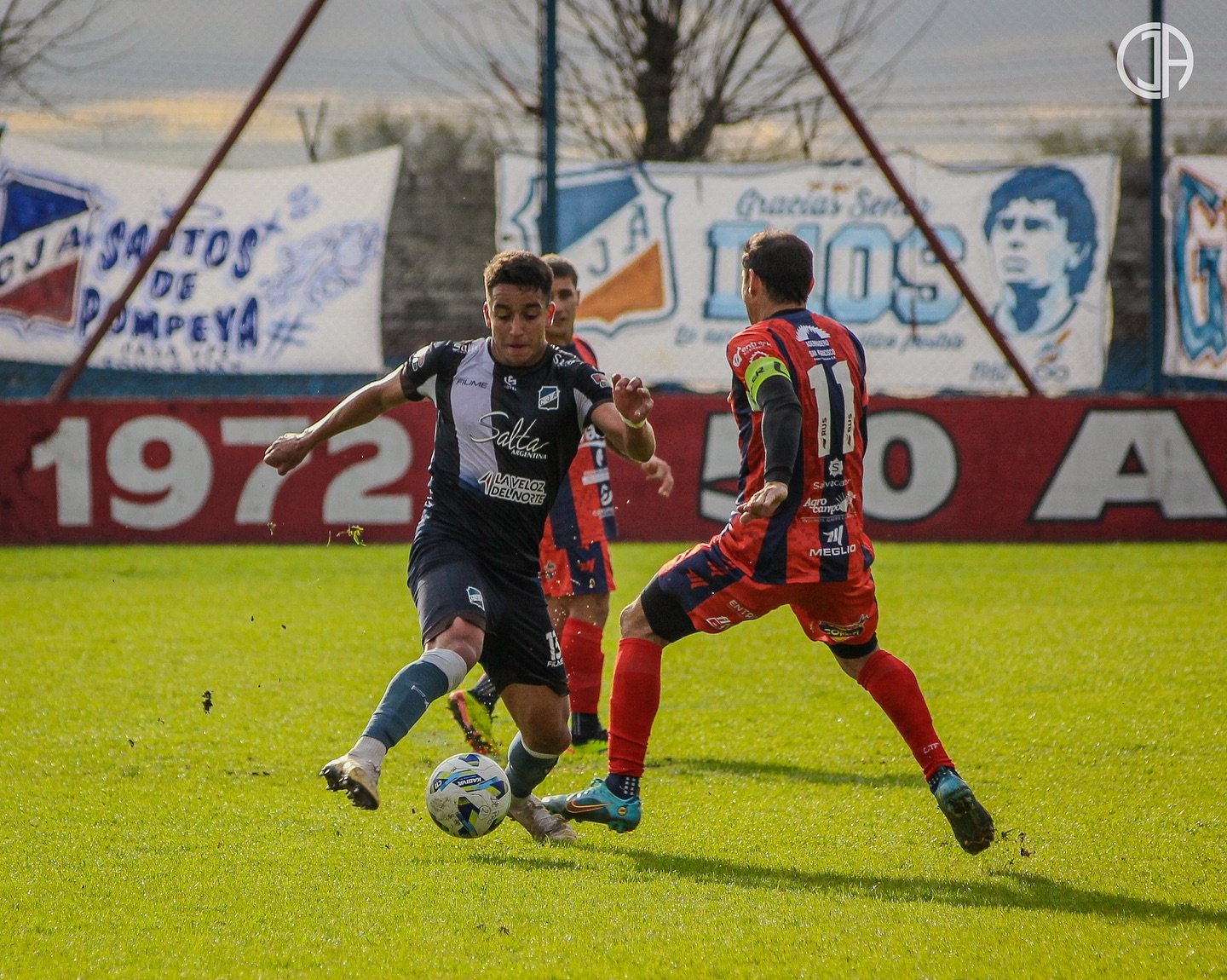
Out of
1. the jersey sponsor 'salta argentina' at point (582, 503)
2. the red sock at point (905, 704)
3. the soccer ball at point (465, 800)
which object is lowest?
the soccer ball at point (465, 800)

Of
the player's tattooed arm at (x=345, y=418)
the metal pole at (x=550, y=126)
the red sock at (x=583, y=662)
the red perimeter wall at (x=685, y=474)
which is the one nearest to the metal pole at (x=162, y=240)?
the red perimeter wall at (x=685, y=474)

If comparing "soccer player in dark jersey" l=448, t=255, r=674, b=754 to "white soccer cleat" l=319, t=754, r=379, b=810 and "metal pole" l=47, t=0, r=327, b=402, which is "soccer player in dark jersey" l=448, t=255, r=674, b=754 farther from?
"metal pole" l=47, t=0, r=327, b=402

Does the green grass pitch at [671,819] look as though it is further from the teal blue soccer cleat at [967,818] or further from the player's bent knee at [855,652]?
the player's bent knee at [855,652]

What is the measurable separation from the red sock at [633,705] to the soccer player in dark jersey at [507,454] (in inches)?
7.1

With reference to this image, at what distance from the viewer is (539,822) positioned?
4812mm

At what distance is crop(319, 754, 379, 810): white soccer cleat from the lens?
3818mm

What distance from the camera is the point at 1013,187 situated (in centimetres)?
1384

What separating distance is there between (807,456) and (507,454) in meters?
0.95

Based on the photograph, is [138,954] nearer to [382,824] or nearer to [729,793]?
[382,824]

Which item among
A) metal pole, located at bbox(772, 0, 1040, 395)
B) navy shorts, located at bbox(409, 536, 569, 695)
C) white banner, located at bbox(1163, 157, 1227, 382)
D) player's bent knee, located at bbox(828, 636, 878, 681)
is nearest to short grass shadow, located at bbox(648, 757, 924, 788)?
player's bent knee, located at bbox(828, 636, 878, 681)

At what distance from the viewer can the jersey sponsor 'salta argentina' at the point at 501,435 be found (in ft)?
15.1

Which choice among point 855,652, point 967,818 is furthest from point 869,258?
point 967,818

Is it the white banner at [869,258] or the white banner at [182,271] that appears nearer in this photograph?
the white banner at [182,271]

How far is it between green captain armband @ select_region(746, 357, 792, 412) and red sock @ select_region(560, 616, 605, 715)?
189 cm
